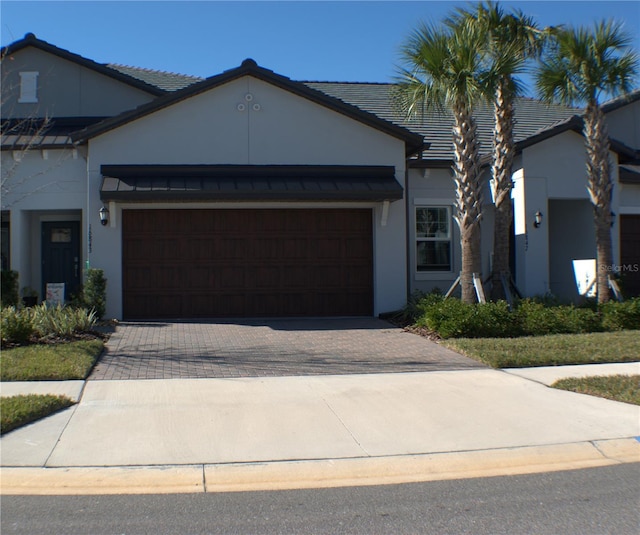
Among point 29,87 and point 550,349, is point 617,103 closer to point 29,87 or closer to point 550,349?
point 550,349

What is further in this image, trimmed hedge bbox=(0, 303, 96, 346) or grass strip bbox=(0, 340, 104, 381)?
trimmed hedge bbox=(0, 303, 96, 346)

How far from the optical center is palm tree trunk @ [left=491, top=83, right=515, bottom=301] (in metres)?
14.8

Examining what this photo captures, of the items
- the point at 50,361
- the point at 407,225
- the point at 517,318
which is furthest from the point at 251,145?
the point at 50,361

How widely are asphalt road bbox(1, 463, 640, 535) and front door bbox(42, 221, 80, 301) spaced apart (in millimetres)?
13104

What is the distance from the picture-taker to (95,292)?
563 inches

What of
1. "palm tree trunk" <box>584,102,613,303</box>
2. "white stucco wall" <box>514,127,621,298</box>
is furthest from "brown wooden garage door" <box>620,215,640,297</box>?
"palm tree trunk" <box>584,102,613,303</box>

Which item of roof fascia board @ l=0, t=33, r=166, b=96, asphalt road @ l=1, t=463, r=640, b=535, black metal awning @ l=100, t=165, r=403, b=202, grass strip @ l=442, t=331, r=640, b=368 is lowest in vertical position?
asphalt road @ l=1, t=463, r=640, b=535

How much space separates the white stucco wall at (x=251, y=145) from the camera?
15.0m

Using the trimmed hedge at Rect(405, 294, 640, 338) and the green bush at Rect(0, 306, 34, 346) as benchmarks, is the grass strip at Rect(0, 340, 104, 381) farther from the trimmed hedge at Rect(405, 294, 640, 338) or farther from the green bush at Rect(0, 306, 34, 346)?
the trimmed hedge at Rect(405, 294, 640, 338)

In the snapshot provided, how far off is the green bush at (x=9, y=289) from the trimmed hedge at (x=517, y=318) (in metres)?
9.31

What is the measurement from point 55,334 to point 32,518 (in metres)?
7.26

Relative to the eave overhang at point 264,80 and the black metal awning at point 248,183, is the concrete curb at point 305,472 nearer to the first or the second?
the black metal awning at point 248,183

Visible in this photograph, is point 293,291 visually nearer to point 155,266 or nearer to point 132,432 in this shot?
point 155,266

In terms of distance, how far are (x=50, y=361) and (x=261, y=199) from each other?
6.13 meters
